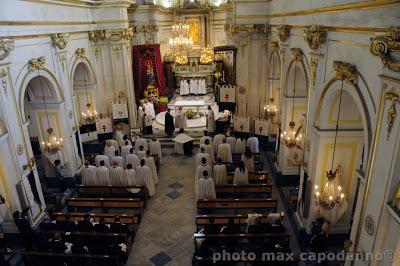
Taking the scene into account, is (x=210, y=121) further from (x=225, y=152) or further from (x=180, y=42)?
(x=180, y=42)

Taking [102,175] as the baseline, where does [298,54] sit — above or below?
above

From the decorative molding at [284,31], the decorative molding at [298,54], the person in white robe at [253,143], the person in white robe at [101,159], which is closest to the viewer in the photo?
the decorative molding at [298,54]

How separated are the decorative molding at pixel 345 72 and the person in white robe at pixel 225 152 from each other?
7.91 metres

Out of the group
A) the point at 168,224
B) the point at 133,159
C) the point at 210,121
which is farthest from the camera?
the point at 210,121

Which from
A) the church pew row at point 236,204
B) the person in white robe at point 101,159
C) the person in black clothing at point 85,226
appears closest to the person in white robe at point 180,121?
the person in white robe at point 101,159

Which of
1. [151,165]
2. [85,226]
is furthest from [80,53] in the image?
[85,226]

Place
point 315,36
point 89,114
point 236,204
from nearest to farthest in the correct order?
1. point 315,36
2. point 236,204
3. point 89,114

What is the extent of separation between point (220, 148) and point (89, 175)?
608 cm

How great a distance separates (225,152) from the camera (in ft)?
49.0

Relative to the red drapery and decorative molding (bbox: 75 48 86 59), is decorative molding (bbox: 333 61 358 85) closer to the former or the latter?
decorative molding (bbox: 75 48 86 59)

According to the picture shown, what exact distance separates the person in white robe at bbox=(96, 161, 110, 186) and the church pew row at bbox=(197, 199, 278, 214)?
425 cm

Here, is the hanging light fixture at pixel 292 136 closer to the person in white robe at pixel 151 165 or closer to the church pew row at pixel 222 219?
the church pew row at pixel 222 219

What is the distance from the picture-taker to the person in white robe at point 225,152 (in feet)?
48.7

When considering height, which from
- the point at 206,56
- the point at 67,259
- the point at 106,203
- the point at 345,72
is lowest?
the point at 67,259
